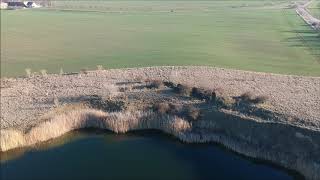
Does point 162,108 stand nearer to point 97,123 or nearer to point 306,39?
point 97,123

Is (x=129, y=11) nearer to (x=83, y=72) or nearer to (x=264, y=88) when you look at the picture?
(x=83, y=72)

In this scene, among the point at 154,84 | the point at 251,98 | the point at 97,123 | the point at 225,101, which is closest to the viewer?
the point at 97,123

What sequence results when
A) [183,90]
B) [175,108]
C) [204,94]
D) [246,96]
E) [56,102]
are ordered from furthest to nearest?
[183,90] < [204,94] < [56,102] < [246,96] < [175,108]

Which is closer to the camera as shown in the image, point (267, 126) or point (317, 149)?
point (317, 149)

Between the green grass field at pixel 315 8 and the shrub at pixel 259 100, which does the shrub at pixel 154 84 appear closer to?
the shrub at pixel 259 100

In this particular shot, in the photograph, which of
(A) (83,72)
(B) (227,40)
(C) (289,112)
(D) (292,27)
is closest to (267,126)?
(C) (289,112)

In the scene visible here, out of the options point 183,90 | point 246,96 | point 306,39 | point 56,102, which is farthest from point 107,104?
point 306,39

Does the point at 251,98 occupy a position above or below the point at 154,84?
below
